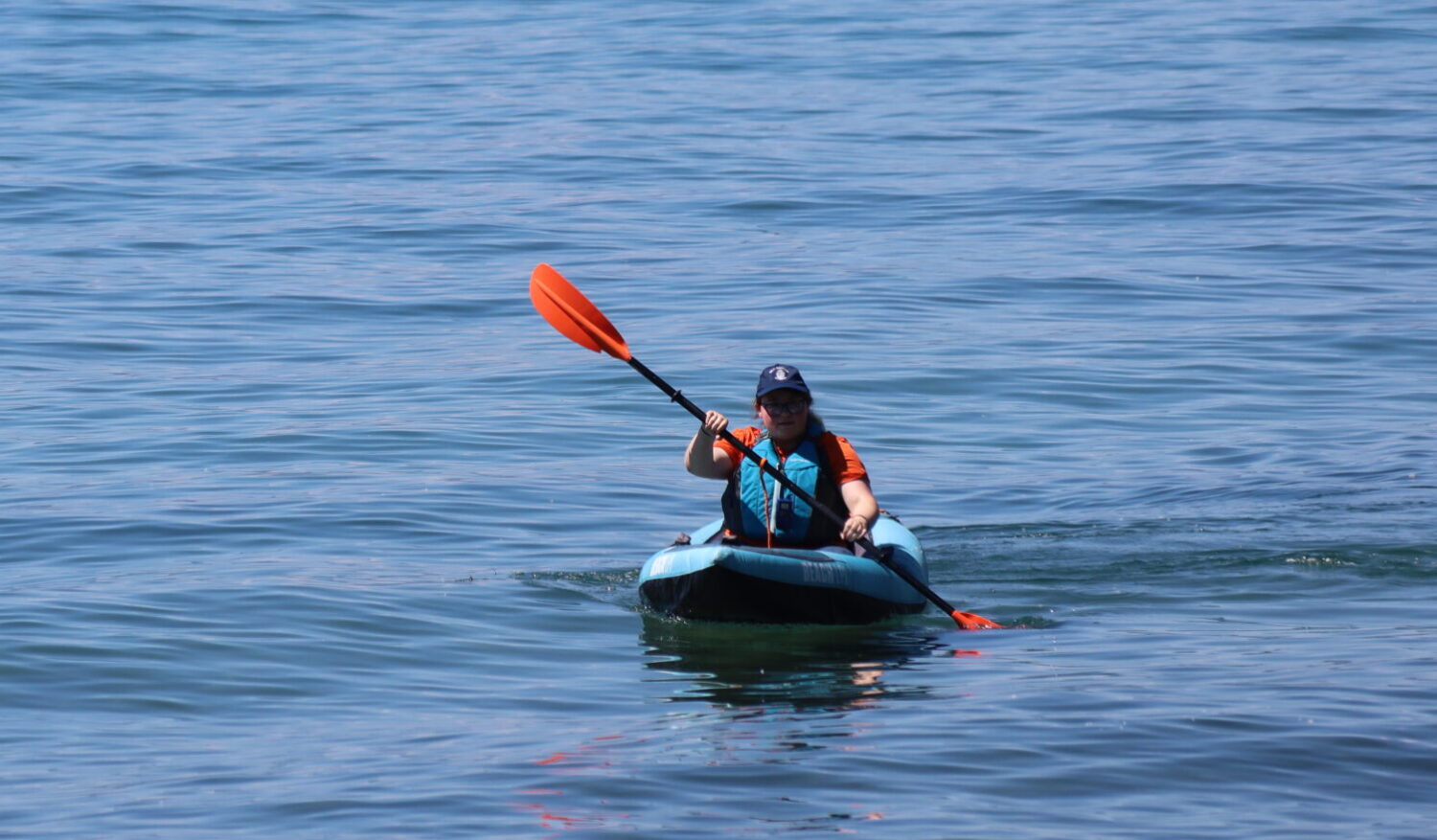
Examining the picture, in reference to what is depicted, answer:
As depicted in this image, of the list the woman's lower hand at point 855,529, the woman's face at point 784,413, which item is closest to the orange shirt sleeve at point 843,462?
the woman's face at point 784,413

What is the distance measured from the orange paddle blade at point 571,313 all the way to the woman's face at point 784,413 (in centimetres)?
99

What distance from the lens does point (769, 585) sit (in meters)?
8.20

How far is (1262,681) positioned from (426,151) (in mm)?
18319

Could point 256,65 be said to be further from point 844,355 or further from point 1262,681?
point 1262,681

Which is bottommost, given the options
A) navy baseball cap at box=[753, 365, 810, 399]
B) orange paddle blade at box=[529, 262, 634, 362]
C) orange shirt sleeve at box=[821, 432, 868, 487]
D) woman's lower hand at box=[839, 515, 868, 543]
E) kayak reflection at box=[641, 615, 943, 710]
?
kayak reflection at box=[641, 615, 943, 710]

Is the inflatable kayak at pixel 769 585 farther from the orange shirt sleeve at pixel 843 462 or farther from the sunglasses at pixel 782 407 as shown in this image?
the sunglasses at pixel 782 407

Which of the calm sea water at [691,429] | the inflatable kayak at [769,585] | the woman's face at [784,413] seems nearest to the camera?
the calm sea water at [691,429]

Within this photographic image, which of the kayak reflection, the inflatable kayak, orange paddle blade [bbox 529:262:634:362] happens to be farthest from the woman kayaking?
orange paddle blade [bbox 529:262:634:362]

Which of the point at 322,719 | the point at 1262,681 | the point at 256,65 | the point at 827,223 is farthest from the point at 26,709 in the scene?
the point at 256,65

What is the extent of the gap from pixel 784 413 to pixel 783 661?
3.96 feet

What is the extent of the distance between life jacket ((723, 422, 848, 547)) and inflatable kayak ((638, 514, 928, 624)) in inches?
10.6

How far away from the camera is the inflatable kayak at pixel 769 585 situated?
818 cm

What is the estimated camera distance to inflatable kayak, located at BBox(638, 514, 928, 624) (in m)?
8.18

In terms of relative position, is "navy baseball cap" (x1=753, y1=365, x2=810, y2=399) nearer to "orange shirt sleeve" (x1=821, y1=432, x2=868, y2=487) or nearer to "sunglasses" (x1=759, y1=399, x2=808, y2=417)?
"sunglasses" (x1=759, y1=399, x2=808, y2=417)
